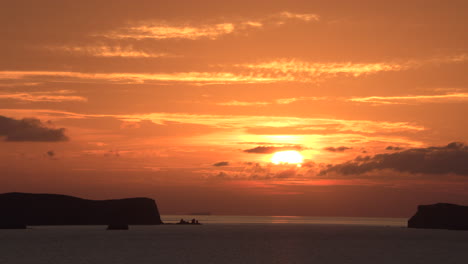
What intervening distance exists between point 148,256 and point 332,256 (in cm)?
3519

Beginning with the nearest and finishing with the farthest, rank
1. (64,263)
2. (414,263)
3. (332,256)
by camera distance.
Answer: (64,263) < (414,263) < (332,256)

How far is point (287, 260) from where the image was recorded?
380 ft

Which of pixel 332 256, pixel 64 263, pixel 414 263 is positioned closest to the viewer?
pixel 64 263

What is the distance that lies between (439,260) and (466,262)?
6.22m

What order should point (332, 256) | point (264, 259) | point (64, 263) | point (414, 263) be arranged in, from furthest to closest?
point (332, 256) < point (264, 259) < point (414, 263) < point (64, 263)

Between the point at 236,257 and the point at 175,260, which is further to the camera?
the point at 236,257

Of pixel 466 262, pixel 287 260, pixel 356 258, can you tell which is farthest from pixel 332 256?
pixel 466 262

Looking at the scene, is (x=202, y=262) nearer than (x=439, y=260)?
Yes

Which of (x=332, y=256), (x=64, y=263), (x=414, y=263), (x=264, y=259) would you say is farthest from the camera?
(x=332, y=256)

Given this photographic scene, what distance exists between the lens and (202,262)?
108188mm

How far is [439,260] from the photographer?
117938 mm

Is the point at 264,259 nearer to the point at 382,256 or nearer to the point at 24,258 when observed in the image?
the point at 382,256

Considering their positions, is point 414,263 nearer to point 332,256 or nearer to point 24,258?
point 332,256

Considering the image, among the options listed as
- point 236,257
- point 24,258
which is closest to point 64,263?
point 24,258
